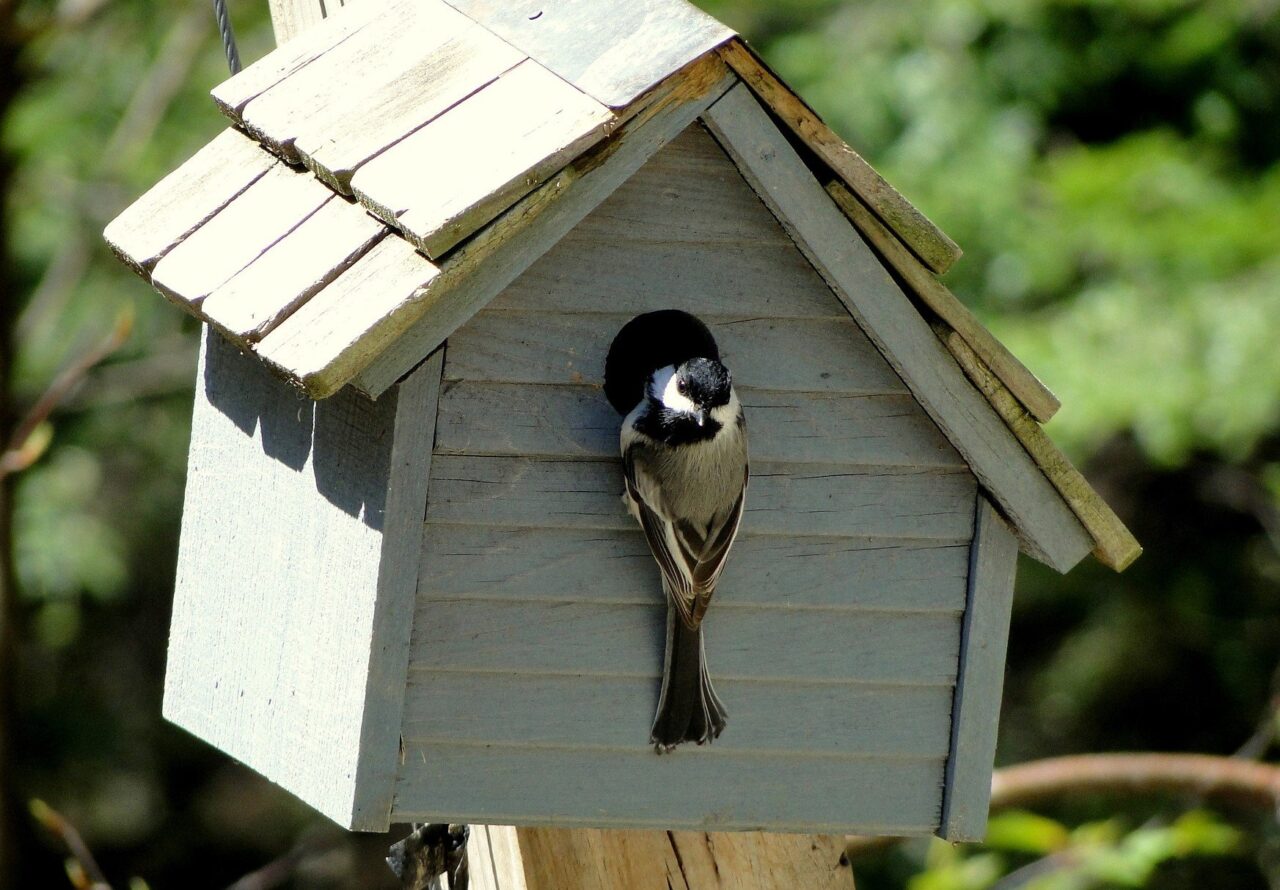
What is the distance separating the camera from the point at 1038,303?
5.34 meters

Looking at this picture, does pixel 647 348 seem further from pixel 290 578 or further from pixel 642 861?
pixel 642 861

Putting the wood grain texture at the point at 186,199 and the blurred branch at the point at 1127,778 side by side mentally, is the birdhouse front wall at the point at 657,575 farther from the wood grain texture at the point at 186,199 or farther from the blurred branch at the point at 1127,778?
the blurred branch at the point at 1127,778

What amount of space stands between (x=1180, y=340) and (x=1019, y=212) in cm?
71

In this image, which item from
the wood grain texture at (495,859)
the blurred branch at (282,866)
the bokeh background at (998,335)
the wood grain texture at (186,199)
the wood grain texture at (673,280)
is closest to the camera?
the wood grain texture at (673,280)

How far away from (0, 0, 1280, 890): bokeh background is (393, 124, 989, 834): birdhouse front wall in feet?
7.01

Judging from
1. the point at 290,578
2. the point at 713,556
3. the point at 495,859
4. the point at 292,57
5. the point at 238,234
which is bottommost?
the point at 495,859

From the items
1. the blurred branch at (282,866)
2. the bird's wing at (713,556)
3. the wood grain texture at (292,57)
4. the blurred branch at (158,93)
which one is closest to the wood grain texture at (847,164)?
the bird's wing at (713,556)

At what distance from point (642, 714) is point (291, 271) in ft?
2.54

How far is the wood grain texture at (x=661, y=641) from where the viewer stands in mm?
2123

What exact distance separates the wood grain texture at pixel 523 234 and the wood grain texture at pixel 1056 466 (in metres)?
0.49

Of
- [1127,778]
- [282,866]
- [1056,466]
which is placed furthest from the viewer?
[1127,778]

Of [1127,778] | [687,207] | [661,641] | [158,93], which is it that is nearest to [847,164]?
[687,207]

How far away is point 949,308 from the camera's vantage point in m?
2.12

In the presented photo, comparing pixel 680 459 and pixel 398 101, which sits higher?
pixel 398 101
